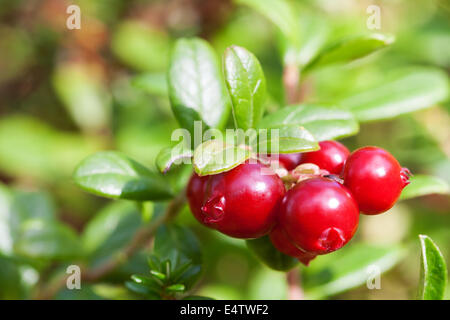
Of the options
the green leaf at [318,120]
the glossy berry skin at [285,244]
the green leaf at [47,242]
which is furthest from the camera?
the green leaf at [47,242]

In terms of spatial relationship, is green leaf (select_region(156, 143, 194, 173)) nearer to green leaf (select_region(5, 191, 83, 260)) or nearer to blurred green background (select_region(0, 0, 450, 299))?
green leaf (select_region(5, 191, 83, 260))

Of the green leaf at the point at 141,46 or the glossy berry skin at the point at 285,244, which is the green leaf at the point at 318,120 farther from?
the green leaf at the point at 141,46

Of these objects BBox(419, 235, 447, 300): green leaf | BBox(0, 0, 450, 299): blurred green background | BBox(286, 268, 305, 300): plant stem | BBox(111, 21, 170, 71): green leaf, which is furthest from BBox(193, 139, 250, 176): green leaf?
BBox(111, 21, 170, 71): green leaf

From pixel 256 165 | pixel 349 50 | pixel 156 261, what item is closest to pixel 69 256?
pixel 156 261

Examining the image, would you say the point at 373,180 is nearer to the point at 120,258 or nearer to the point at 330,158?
the point at 330,158

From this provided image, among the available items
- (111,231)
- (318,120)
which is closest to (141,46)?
(111,231)

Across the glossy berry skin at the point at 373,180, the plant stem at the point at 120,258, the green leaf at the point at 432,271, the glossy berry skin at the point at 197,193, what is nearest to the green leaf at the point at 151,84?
the plant stem at the point at 120,258
